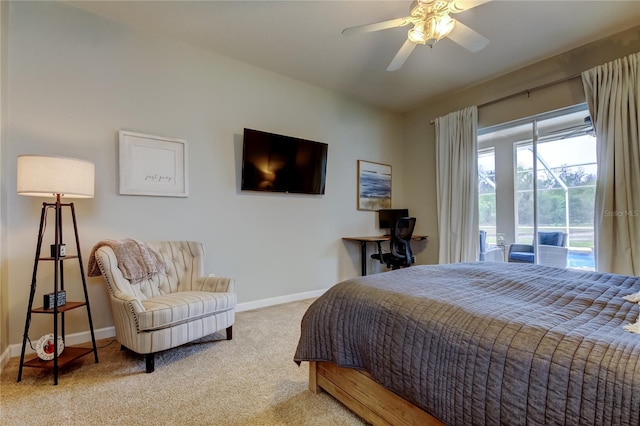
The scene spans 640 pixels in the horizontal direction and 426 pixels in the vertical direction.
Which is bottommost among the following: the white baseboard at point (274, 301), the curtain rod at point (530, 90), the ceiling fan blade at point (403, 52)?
the white baseboard at point (274, 301)

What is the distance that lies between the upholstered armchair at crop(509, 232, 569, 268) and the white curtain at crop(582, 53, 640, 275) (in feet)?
1.32

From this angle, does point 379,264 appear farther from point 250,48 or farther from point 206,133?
point 250,48

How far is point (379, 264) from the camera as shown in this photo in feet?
15.5

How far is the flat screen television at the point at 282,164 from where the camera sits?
3385 millimetres

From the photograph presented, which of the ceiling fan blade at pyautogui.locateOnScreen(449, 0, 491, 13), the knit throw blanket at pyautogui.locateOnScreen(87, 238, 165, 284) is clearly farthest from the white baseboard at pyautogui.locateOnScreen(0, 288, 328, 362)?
the ceiling fan blade at pyautogui.locateOnScreen(449, 0, 491, 13)

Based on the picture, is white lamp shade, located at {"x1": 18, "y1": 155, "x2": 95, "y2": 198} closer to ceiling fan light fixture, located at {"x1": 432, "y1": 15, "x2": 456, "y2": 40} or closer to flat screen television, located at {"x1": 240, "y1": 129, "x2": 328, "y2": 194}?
flat screen television, located at {"x1": 240, "y1": 129, "x2": 328, "y2": 194}

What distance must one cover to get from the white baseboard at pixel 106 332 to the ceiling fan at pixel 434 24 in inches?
114

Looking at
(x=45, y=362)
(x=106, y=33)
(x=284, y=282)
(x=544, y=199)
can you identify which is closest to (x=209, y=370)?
(x=45, y=362)

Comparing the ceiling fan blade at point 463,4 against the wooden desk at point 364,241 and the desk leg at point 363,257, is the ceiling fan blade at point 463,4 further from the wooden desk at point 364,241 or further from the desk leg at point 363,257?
the desk leg at point 363,257

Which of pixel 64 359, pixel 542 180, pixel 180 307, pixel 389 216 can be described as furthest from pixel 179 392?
pixel 542 180

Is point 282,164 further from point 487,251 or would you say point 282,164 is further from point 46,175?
point 487,251

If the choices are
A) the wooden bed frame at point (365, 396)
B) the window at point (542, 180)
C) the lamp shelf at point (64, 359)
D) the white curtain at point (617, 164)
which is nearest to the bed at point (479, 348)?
the wooden bed frame at point (365, 396)

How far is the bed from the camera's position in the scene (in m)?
0.80

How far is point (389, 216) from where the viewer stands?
183 inches
